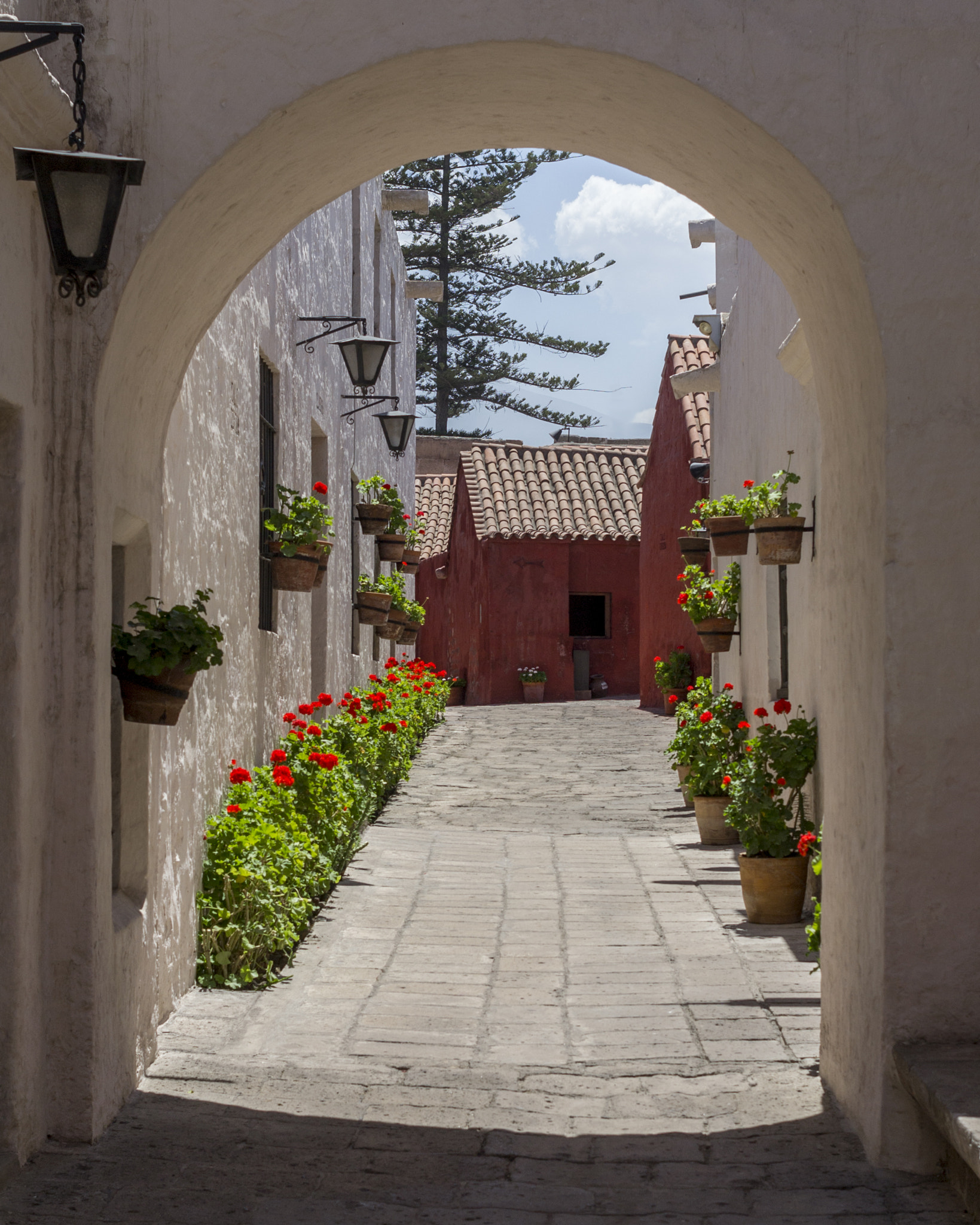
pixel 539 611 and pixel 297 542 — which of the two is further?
pixel 539 611

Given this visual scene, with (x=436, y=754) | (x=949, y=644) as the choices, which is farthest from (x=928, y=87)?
(x=436, y=754)

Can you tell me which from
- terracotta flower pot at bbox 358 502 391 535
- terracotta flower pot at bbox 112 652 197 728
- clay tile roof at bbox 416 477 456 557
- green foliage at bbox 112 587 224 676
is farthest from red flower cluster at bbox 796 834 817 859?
clay tile roof at bbox 416 477 456 557

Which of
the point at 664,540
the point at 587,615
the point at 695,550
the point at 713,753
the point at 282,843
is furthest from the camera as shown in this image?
the point at 587,615

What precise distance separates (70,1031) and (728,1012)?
266 centimetres

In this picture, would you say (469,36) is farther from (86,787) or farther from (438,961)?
(438,961)

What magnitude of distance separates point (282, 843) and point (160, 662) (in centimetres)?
235

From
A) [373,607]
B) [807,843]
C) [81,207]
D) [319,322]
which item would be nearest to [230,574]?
[807,843]

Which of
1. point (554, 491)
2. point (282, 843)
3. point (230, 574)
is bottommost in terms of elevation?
point (282, 843)

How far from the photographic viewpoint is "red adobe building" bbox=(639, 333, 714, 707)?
17938 mm

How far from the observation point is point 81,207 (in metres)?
3.65

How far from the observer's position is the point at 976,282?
151 inches

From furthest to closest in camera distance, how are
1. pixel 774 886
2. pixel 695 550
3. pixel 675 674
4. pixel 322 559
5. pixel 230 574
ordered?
pixel 675 674, pixel 695 550, pixel 322 559, pixel 774 886, pixel 230 574

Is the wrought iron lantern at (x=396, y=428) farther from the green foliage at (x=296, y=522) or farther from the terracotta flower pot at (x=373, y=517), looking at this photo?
the green foliage at (x=296, y=522)

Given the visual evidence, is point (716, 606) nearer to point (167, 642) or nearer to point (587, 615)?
point (167, 642)
